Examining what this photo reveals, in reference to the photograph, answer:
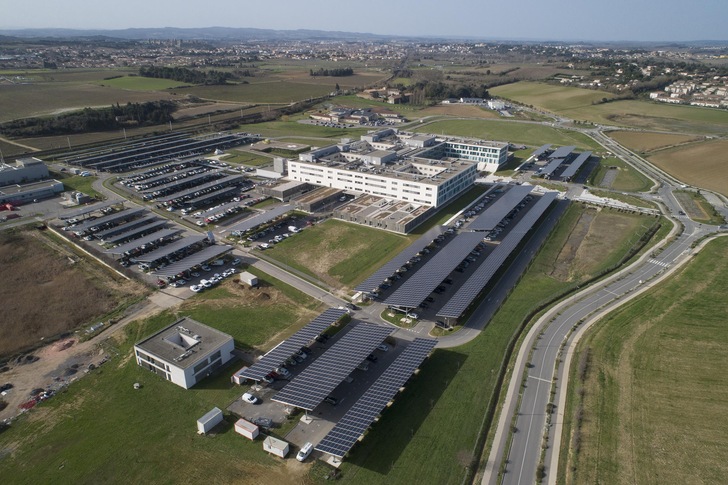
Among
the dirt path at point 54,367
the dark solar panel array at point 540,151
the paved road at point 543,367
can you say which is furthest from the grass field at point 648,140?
the dirt path at point 54,367

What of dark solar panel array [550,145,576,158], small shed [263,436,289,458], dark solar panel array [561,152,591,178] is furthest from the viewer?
dark solar panel array [550,145,576,158]

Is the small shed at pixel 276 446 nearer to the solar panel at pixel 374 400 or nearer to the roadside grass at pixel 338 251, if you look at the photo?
the solar panel at pixel 374 400

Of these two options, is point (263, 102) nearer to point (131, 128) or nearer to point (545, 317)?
point (131, 128)

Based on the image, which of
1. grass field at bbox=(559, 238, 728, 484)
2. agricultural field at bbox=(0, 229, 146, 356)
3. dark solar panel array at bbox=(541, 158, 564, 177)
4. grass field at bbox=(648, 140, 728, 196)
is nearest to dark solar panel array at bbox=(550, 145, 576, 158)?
dark solar panel array at bbox=(541, 158, 564, 177)

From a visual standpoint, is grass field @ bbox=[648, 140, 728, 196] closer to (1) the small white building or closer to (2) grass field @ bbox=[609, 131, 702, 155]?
(2) grass field @ bbox=[609, 131, 702, 155]

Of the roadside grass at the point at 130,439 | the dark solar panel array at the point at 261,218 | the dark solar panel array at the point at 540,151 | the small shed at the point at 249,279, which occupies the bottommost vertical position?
the roadside grass at the point at 130,439

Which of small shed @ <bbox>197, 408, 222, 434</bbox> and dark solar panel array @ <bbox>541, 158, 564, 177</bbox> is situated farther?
dark solar panel array @ <bbox>541, 158, 564, 177</bbox>

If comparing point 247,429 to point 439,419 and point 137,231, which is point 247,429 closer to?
point 439,419
